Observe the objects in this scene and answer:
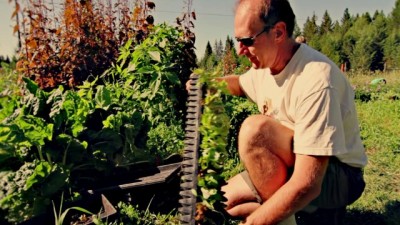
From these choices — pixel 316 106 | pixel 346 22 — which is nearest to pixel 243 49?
pixel 316 106

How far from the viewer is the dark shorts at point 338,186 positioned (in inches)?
91.7

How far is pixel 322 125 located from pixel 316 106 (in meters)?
0.09

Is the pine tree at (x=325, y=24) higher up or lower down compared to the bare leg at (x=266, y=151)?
higher up

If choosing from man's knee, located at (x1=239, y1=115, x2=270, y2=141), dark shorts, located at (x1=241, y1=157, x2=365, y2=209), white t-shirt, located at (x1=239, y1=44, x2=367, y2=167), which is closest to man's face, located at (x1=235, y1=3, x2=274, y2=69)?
white t-shirt, located at (x1=239, y1=44, x2=367, y2=167)

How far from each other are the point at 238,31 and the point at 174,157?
1409mm

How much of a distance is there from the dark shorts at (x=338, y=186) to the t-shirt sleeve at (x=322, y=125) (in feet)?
1.06

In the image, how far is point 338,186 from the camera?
235 centimetres

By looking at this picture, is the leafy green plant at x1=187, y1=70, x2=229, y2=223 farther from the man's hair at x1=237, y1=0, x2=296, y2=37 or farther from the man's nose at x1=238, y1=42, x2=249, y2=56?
the man's hair at x1=237, y1=0, x2=296, y2=37

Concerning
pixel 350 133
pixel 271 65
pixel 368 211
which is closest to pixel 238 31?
pixel 271 65

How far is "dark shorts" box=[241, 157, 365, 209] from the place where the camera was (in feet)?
7.65

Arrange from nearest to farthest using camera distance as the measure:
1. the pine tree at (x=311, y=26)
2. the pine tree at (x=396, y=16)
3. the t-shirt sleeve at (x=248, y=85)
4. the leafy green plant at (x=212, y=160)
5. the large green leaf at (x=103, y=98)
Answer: the leafy green plant at (x=212, y=160) < the t-shirt sleeve at (x=248, y=85) < the large green leaf at (x=103, y=98) < the pine tree at (x=396, y=16) < the pine tree at (x=311, y=26)

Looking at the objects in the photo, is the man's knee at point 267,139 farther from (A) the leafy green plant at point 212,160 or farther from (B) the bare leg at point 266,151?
(A) the leafy green plant at point 212,160

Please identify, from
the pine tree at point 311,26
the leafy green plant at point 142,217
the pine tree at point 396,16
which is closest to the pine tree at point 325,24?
the pine tree at point 311,26

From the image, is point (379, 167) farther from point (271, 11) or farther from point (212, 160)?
point (212, 160)
